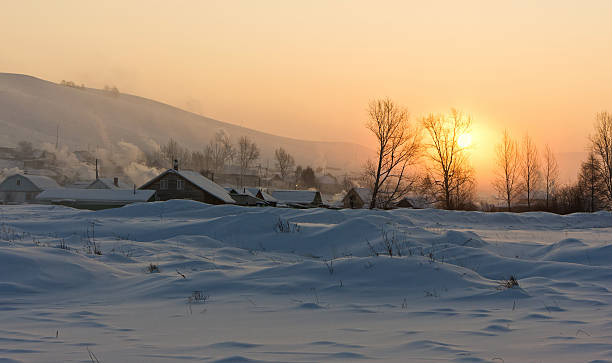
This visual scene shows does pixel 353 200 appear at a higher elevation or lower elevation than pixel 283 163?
lower

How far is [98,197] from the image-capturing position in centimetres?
4997

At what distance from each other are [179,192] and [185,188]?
87 centimetres

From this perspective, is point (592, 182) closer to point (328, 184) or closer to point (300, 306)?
point (300, 306)

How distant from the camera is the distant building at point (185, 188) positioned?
46.8 m

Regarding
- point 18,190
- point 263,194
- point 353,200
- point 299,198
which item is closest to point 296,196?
point 299,198

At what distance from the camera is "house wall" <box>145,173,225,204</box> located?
4681 centimetres

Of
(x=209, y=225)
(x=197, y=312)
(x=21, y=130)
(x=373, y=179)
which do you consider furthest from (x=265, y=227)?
(x=21, y=130)

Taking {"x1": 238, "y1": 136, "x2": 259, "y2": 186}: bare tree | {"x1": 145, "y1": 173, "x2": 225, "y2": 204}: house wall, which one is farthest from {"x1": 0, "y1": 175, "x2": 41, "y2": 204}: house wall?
{"x1": 238, "y1": 136, "x2": 259, "y2": 186}: bare tree

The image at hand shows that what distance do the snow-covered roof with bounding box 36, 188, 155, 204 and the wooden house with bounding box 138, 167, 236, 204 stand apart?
1.19 meters

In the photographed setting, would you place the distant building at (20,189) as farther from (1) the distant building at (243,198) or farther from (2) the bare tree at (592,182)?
(2) the bare tree at (592,182)

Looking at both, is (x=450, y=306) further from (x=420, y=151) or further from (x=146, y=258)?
(x=420, y=151)

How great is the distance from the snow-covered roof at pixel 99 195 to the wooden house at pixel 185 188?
1.19 m

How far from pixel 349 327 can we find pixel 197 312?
172 centimetres

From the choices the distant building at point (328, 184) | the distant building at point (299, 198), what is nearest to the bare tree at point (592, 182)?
the distant building at point (299, 198)
